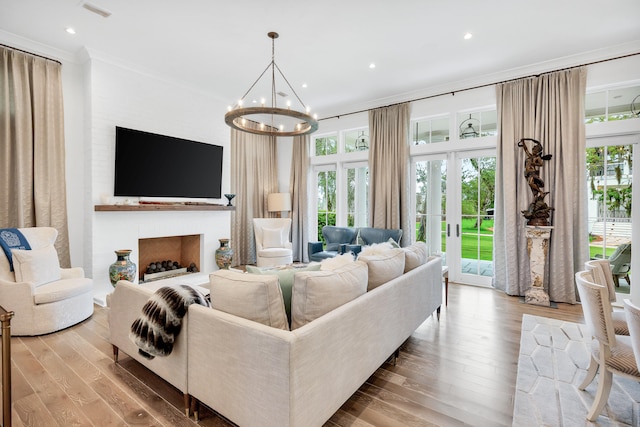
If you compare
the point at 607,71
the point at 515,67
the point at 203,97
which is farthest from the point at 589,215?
the point at 203,97

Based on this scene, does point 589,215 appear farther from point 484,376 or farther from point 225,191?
point 225,191

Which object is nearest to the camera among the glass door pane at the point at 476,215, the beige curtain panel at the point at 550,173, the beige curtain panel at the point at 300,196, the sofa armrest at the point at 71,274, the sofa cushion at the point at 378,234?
the sofa armrest at the point at 71,274

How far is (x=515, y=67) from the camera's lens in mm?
4215

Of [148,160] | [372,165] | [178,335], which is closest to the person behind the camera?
[178,335]

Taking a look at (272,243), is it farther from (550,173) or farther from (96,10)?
(550,173)

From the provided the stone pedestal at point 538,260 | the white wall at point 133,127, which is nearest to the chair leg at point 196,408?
the white wall at point 133,127

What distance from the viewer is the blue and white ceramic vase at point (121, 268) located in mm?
3861

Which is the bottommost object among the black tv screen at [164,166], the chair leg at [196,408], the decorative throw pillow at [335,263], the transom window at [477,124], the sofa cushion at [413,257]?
the chair leg at [196,408]

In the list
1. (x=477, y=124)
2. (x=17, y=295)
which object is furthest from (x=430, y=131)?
(x=17, y=295)

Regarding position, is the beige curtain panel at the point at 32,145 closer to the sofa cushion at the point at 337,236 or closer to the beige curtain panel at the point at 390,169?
the sofa cushion at the point at 337,236

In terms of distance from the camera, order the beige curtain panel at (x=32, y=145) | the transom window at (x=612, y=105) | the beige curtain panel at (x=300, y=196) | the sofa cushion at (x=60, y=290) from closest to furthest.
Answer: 1. the sofa cushion at (x=60, y=290)
2. the beige curtain panel at (x=32, y=145)
3. the transom window at (x=612, y=105)
4. the beige curtain panel at (x=300, y=196)

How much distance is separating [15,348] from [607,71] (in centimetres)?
688

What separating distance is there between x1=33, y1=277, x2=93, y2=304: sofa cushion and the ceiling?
2740mm

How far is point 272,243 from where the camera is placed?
5.63 metres
